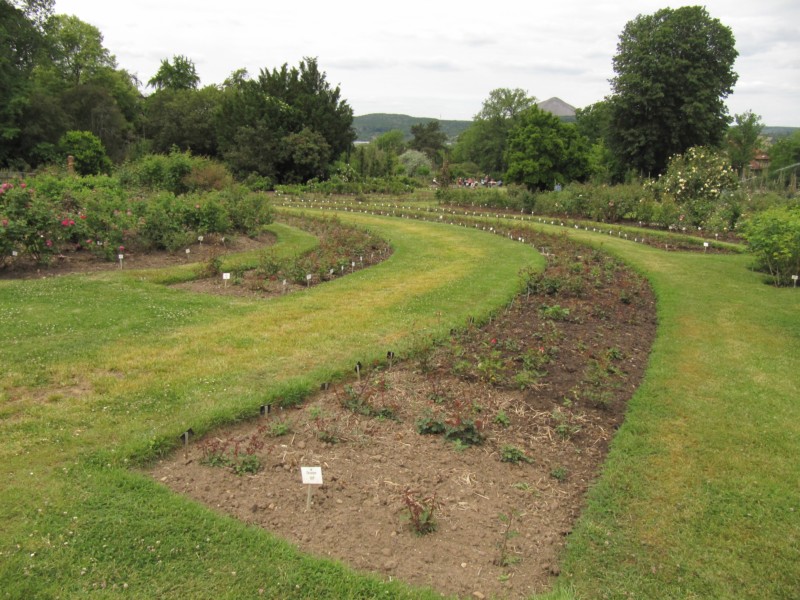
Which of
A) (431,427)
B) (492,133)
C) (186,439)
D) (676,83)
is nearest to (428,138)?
(492,133)

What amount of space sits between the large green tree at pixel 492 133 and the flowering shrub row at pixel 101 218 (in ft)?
150

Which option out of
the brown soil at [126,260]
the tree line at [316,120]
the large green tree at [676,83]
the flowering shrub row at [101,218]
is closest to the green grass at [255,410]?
the brown soil at [126,260]

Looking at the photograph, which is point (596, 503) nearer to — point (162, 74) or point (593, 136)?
point (593, 136)

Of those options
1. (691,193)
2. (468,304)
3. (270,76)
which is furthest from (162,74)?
(468,304)

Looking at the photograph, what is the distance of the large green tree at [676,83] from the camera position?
28188 mm

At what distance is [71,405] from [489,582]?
3.62m

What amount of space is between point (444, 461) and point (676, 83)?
30.2 metres

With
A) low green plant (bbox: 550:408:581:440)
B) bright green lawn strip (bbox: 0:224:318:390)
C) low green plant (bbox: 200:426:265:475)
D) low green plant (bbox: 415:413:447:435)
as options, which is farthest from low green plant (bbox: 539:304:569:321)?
low green plant (bbox: 200:426:265:475)

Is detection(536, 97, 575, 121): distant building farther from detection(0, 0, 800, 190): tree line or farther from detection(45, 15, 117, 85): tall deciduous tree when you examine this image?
detection(45, 15, 117, 85): tall deciduous tree

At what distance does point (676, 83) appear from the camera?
1113 inches

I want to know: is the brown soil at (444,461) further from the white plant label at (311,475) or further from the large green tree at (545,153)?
the large green tree at (545,153)

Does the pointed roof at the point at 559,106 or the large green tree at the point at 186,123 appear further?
the pointed roof at the point at 559,106

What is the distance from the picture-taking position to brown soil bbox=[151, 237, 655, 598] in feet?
10.3

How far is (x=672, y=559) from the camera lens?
313 cm
